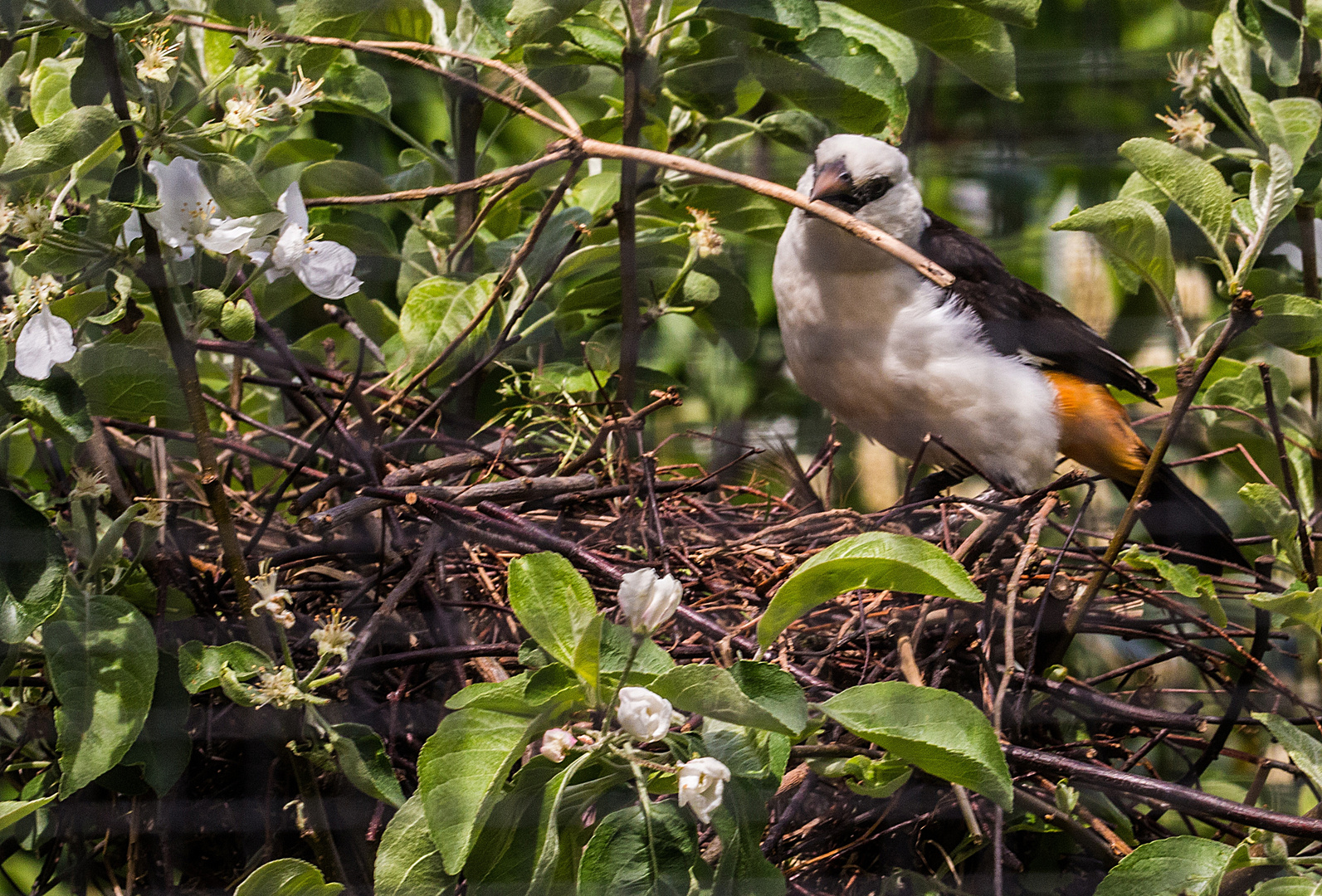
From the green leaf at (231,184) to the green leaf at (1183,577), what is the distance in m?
0.56

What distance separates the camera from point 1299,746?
0.64 m

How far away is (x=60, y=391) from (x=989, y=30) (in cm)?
74

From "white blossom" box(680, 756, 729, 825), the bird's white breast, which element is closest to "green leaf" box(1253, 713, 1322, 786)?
"white blossom" box(680, 756, 729, 825)

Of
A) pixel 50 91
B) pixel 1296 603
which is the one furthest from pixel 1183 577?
pixel 50 91

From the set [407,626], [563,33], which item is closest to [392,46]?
[563,33]

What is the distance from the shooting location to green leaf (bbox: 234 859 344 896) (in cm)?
56

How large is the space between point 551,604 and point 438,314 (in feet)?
1.31

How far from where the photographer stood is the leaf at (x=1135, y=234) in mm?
683

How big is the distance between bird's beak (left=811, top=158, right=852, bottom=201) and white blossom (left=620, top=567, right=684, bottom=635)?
0.57 m

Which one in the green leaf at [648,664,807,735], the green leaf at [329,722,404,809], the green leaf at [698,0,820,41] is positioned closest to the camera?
the green leaf at [648,664,807,735]

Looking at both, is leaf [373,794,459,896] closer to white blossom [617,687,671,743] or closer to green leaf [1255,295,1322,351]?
white blossom [617,687,671,743]

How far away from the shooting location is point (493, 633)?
792 millimetres

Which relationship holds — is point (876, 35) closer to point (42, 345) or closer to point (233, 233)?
point (233, 233)

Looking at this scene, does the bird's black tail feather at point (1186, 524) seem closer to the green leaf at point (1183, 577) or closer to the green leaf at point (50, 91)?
the green leaf at point (1183, 577)
